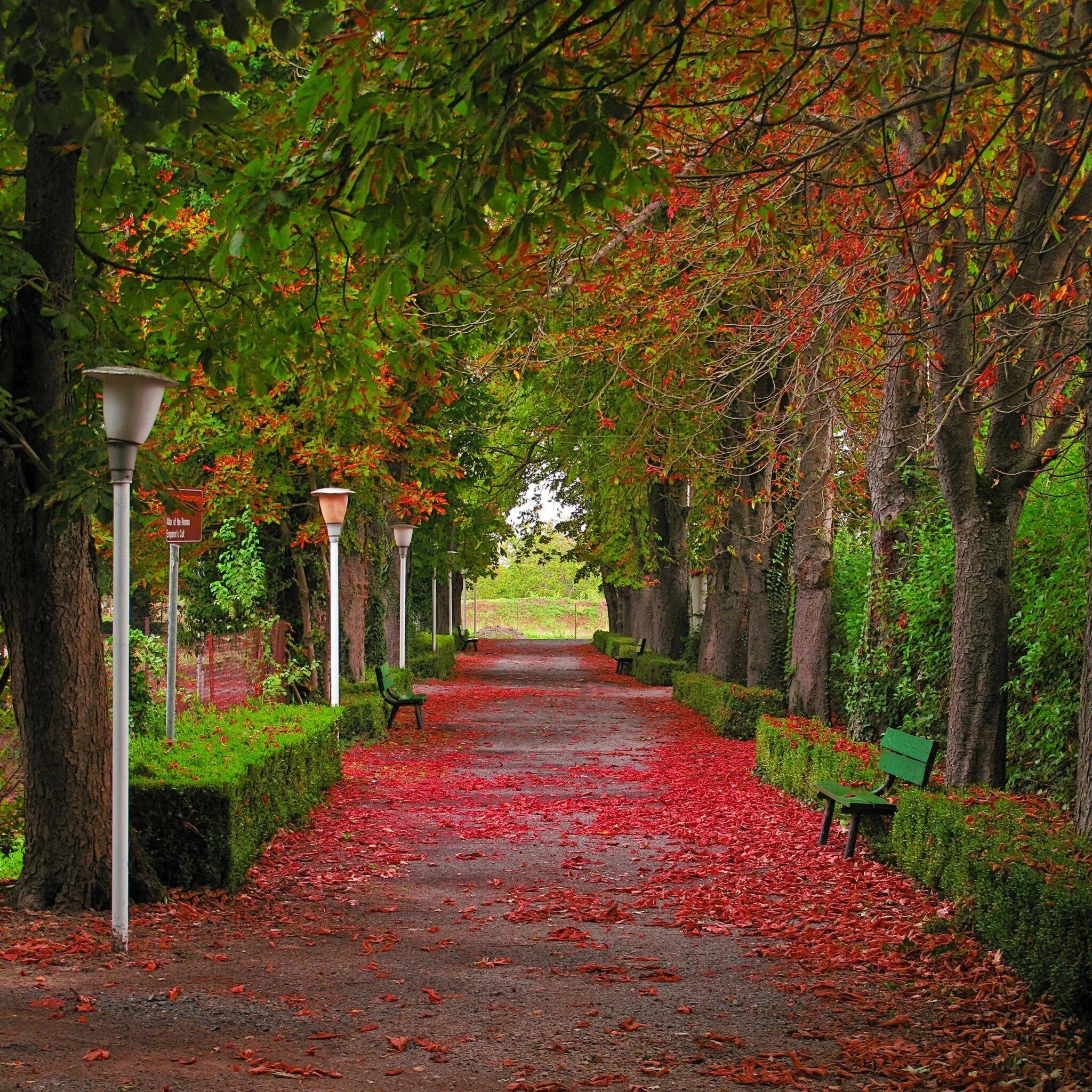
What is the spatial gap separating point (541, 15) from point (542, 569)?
10341 centimetres

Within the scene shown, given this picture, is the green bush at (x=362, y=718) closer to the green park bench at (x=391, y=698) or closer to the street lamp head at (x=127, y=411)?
the green park bench at (x=391, y=698)

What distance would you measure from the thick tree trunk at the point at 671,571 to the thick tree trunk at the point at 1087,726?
18.7m

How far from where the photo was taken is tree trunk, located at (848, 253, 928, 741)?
1204 cm

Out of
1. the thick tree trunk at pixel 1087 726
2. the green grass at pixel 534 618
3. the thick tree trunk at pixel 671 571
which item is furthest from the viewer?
the green grass at pixel 534 618

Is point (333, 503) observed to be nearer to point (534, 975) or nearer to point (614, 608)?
point (534, 975)

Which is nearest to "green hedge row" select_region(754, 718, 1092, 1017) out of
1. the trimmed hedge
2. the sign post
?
the sign post

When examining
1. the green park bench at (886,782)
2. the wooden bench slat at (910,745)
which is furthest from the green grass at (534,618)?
the wooden bench slat at (910,745)

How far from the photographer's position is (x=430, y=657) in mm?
32812

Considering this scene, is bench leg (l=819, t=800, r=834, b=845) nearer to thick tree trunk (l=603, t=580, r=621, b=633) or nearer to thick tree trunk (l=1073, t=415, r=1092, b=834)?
thick tree trunk (l=1073, t=415, r=1092, b=834)

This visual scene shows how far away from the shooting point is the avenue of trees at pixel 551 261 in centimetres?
551

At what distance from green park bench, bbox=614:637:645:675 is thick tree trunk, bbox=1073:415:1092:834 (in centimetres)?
2772

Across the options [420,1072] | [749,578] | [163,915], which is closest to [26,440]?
[163,915]

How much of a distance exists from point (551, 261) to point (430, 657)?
2341cm

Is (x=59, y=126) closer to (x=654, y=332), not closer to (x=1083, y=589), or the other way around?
(x=1083, y=589)
